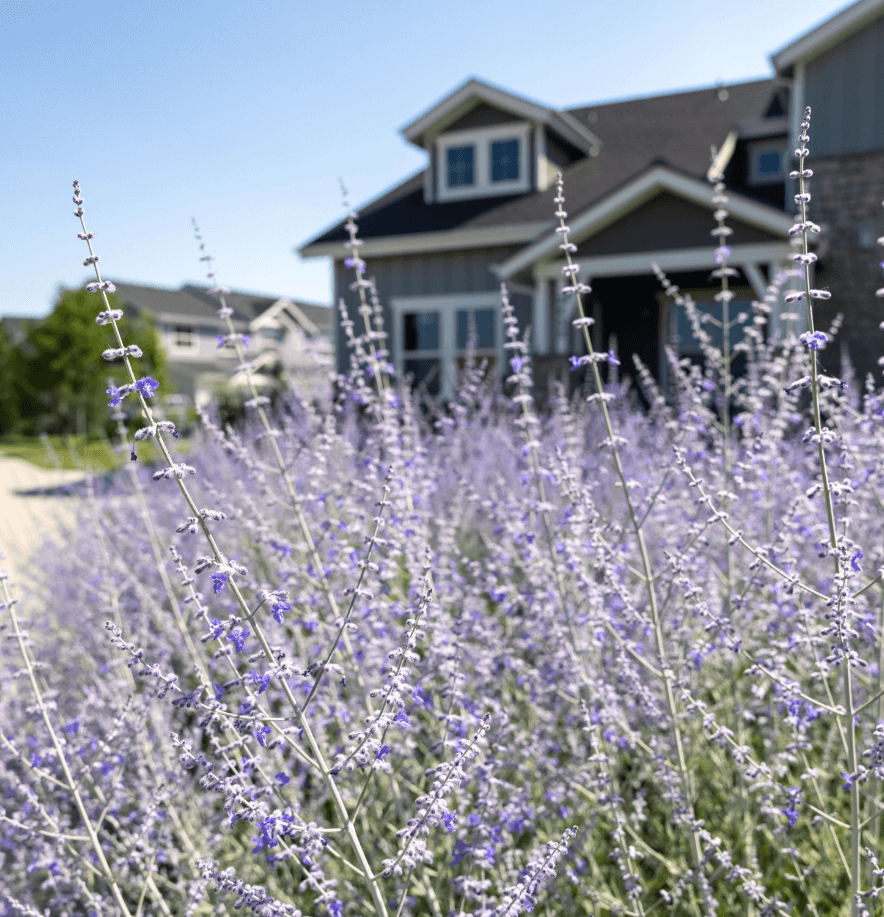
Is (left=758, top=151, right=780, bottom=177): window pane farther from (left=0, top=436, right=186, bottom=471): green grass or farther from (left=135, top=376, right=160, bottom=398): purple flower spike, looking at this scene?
(left=135, top=376, right=160, bottom=398): purple flower spike

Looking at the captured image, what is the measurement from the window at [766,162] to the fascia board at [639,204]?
3.32 metres

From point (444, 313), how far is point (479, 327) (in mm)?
768

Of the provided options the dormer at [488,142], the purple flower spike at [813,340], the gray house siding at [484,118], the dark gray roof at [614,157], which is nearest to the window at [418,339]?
the dark gray roof at [614,157]

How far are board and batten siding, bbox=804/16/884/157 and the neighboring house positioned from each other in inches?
0.8

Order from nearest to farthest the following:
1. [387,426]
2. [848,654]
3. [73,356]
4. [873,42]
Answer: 1. [848,654]
2. [387,426]
3. [873,42]
4. [73,356]

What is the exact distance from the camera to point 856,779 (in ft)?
6.16

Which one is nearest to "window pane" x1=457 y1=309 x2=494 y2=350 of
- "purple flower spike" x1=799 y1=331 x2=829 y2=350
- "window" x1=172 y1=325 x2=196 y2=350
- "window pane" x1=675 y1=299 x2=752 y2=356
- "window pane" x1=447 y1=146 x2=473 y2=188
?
"window pane" x1=447 y1=146 x2=473 y2=188

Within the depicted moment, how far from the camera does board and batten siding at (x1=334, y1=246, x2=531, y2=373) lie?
49.2ft

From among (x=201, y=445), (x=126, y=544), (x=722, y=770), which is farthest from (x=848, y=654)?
(x=201, y=445)

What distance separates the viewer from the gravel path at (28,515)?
280 inches

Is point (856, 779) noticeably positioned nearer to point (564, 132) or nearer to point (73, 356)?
point (564, 132)

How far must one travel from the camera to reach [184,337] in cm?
4622

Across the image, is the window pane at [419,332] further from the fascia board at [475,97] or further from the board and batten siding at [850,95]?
the board and batten siding at [850,95]

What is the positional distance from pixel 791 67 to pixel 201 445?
402 inches
